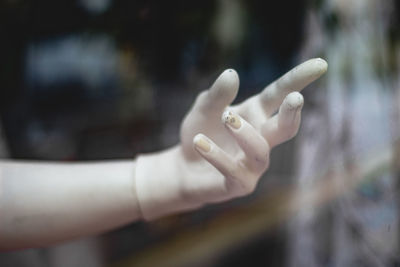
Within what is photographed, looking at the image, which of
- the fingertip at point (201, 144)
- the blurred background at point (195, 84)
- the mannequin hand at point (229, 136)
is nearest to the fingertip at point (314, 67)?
the mannequin hand at point (229, 136)

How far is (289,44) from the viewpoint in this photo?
756 millimetres

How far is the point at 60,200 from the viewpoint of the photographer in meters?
0.52

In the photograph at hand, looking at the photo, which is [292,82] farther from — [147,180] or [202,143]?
[147,180]

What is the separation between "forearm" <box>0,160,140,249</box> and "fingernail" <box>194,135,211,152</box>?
16 centimetres

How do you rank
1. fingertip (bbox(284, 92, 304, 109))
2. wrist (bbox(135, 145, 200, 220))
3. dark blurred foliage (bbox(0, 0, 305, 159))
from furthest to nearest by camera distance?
dark blurred foliage (bbox(0, 0, 305, 159)), wrist (bbox(135, 145, 200, 220)), fingertip (bbox(284, 92, 304, 109))

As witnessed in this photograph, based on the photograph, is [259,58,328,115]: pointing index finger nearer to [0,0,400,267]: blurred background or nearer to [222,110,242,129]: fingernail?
[222,110,242,129]: fingernail

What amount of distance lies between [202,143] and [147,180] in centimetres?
14

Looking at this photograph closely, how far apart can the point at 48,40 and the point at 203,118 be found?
41cm

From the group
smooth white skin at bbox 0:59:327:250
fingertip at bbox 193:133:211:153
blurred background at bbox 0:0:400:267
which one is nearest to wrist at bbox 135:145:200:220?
smooth white skin at bbox 0:59:327:250

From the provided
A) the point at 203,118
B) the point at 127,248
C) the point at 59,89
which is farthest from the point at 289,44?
the point at 127,248

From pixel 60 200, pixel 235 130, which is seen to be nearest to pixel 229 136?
pixel 235 130

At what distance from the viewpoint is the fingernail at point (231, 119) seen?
0.41 m

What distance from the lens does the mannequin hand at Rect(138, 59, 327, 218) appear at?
1.39ft

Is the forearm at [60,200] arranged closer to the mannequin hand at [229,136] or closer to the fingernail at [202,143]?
the mannequin hand at [229,136]
